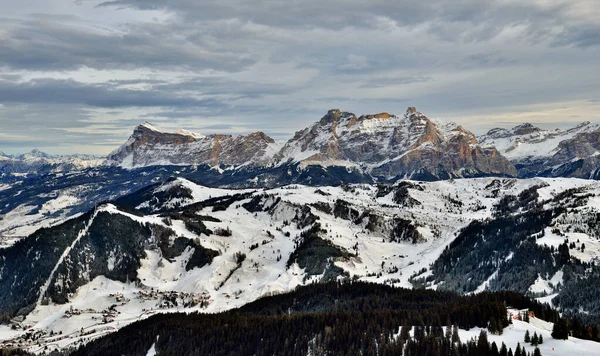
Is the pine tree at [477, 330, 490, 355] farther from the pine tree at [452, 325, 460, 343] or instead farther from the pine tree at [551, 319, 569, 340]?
the pine tree at [551, 319, 569, 340]

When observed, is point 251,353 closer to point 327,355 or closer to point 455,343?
point 327,355

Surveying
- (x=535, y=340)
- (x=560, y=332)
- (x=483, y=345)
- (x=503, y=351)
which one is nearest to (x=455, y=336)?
(x=483, y=345)

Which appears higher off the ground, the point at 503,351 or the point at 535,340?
the point at 535,340

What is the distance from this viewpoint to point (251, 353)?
19750cm

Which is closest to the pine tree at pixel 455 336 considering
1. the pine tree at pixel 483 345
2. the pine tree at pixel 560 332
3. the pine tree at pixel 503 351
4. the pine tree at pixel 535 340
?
the pine tree at pixel 483 345

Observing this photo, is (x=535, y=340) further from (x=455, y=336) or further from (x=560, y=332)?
(x=455, y=336)

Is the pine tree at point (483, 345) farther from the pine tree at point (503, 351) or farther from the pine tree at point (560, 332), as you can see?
the pine tree at point (560, 332)

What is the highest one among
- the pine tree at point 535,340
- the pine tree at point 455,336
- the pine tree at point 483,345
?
the pine tree at point 535,340

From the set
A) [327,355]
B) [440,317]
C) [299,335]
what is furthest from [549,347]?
[299,335]

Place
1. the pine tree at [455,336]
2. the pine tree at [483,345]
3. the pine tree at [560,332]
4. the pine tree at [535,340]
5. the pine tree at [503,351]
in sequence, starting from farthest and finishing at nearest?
the pine tree at [455,336]
the pine tree at [483,345]
the pine tree at [560,332]
the pine tree at [535,340]
the pine tree at [503,351]

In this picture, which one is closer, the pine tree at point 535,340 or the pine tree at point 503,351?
the pine tree at point 503,351

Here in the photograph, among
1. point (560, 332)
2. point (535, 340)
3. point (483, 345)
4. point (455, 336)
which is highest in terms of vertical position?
point (560, 332)

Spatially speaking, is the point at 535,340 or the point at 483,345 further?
the point at 483,345

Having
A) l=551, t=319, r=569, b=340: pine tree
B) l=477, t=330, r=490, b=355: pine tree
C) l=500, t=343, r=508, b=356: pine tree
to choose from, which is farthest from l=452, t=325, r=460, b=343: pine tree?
l=551, t=319, r=569, b=340: pine tree
